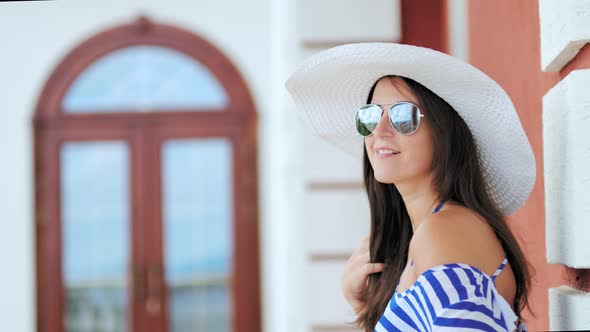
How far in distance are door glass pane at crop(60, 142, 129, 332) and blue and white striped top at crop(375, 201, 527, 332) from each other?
7.21m

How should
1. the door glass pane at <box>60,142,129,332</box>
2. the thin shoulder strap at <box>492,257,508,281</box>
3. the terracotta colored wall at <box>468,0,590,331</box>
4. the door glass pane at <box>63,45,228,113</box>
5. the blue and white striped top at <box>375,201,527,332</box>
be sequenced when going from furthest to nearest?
the door glass pane at <box>60,142,129,332</box> < the door glass pane at <box>63,45,228,113</box> < the terracotta colored wall at <box>468,0,590,331</box> < the thin shoulder strap at <box>492,257,508,281</box> < the blue and white striped top at <box>375,201,527,332</box>

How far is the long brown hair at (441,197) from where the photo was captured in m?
1.53

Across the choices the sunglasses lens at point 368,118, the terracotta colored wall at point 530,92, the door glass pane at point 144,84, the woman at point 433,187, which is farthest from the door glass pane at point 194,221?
the sunglasses lens at point 368,118

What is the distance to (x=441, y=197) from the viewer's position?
5.17 feet

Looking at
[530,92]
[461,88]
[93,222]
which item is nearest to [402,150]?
[461,88]

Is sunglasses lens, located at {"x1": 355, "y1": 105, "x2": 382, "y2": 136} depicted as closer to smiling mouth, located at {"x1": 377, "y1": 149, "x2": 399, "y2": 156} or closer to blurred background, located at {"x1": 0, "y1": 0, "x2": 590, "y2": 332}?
smiling mouth, located at {"x1": 377, "y1": 149, "x2": 399, "y2": 156}

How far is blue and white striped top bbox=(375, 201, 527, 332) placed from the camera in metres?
1.29

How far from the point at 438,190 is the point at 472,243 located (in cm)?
21

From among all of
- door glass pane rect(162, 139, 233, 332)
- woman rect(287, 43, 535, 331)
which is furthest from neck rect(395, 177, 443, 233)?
door glass pane rect(162, 139, 233, 332)

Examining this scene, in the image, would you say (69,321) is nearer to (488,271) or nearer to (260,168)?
(260,168)

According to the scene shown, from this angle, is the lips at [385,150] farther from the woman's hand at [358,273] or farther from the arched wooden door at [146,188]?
the arched wooden door at [146,188]

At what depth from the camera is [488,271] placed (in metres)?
1.41

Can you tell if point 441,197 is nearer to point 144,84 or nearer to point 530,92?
point 530,92

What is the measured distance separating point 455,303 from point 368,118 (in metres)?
0.45
